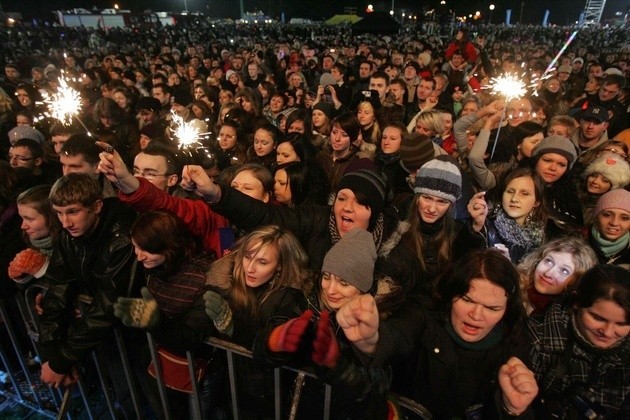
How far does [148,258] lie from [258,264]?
756 mm

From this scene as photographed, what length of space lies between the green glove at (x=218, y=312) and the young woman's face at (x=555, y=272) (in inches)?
89.4

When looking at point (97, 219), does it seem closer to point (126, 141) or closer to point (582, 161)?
point (126, 141)

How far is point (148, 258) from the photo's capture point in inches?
105

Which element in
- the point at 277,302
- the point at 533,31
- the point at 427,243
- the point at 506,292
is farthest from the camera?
the point at 533,31

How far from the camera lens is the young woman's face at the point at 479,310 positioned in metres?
2.25

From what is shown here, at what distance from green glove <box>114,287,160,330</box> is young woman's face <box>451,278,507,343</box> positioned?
1.76 m

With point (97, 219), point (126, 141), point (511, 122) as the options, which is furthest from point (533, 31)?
point (97, 219)

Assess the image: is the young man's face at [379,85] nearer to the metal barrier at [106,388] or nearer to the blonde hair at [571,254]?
the blonde hair at [571,254]

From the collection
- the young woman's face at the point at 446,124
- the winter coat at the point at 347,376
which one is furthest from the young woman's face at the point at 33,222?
the young woman's face at the point at 446,124

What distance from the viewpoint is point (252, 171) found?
145 inches

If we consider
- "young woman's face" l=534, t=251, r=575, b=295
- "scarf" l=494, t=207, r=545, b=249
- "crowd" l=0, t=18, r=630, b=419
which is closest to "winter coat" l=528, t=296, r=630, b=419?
"crowd" l=0, t=18, r=630, b=419

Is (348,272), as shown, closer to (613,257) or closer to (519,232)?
(519,232)

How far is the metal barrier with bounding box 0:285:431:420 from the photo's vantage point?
7.02 ft

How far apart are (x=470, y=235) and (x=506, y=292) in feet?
3.42
